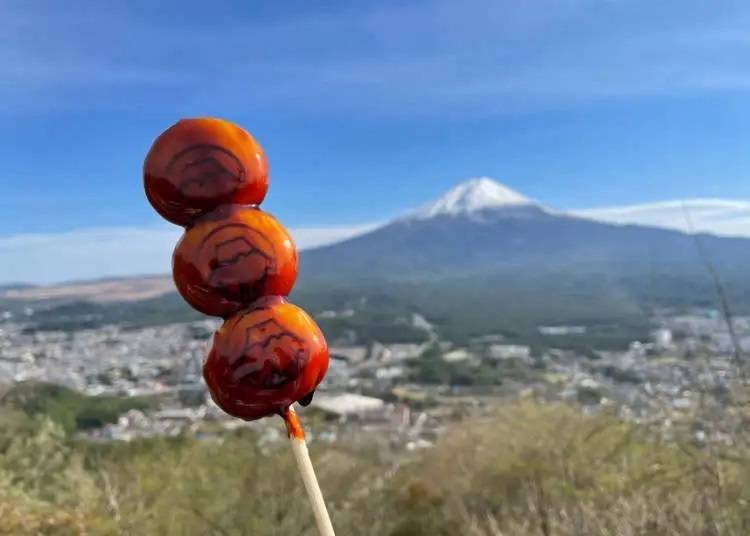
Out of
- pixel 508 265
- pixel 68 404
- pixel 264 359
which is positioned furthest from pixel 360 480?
pixel 508 265

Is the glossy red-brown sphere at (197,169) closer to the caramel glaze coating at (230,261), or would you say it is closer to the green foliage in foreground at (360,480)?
the caramel glaze coating at (230,261)

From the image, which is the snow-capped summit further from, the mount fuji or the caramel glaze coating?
the caramel glaze coating

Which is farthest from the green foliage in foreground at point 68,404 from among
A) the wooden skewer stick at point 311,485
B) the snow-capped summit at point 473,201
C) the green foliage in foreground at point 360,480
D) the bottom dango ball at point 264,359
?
the snow-capped summit at point 473,201

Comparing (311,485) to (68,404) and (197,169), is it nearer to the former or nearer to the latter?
(197,169)

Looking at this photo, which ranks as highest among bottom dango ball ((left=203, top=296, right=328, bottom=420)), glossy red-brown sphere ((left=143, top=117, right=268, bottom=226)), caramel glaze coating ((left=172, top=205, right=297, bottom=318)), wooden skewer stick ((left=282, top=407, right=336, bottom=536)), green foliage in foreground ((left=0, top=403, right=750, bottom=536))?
glossy red-brown sphere ((left=143, top=117, right=268, bottom=226))

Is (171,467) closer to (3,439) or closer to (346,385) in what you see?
(3,439)

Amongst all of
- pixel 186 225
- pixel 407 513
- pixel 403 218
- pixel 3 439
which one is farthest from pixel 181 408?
pixel 403 218

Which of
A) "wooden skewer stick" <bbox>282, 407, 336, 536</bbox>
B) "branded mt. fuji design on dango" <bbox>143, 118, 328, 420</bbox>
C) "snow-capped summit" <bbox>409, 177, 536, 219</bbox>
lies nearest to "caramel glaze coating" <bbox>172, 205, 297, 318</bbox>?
"branded mt. fuji design on dango" <bbox>143, 118, 328, 420</bbox>
